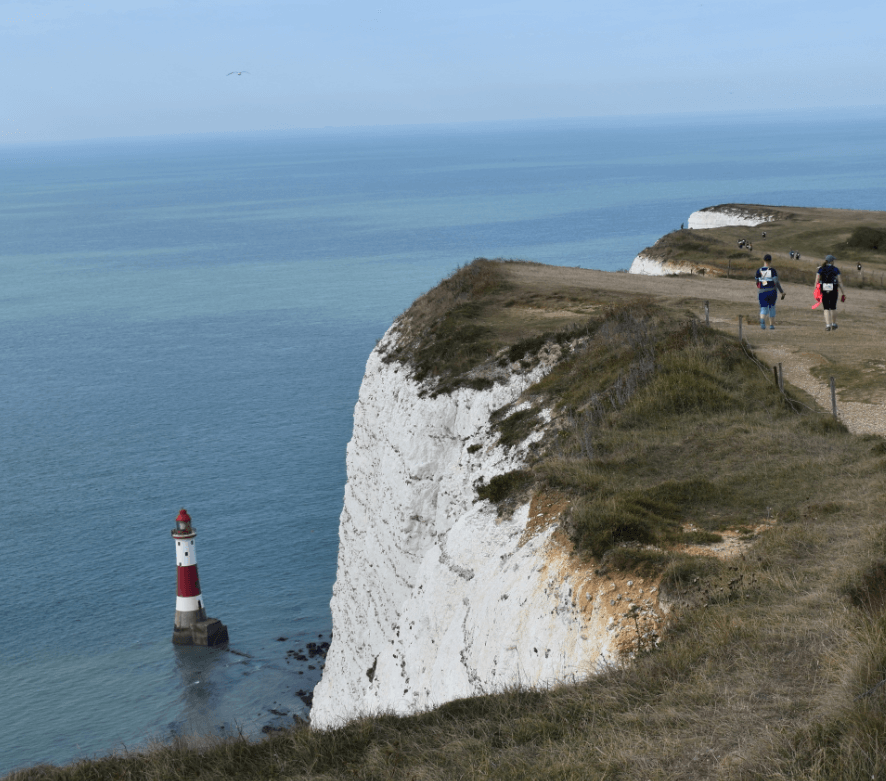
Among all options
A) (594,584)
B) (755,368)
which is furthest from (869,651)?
(755,368)

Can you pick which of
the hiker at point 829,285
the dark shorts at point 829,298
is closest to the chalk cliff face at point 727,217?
the hiker at point 829,285

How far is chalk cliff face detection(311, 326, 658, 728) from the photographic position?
14.1m

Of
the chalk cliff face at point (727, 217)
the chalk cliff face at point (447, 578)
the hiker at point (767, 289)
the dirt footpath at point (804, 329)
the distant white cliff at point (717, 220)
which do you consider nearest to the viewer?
the chalk cliff face at point (447, 578)

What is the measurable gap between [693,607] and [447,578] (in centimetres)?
807

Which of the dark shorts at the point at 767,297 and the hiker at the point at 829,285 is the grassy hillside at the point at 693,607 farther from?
the hiker at the point at 829,285

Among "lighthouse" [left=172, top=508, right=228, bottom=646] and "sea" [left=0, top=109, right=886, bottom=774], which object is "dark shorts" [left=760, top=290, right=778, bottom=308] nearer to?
"sea" [left=0, top=109, right=886, bottom=774]

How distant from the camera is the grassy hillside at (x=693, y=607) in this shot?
9023 mm

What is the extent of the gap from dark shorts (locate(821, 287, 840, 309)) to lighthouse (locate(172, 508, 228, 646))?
27840mm

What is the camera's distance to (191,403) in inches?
3046

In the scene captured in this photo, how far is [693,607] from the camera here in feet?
40.4

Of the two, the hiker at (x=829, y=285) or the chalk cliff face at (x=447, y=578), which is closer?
the chalk cliff face at (x=447, y=578)

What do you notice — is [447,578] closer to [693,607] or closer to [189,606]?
[693,607]

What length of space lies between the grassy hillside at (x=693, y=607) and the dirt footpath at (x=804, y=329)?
1.25 metres

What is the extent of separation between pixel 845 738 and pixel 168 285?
13391 cm
